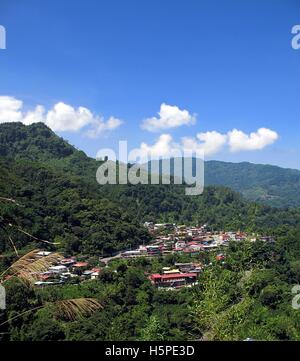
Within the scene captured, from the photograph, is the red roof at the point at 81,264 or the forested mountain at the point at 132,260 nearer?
the forested mountain at the point at 132,260

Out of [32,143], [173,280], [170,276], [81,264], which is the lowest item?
[173,280]

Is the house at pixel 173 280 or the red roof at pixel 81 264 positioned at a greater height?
the red roof at pixel 81 264

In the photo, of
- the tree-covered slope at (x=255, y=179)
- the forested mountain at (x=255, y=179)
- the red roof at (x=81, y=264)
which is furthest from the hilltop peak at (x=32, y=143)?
the tree-covered slope at (x=255, y=179)

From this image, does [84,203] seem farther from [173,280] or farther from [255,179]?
[255,179]

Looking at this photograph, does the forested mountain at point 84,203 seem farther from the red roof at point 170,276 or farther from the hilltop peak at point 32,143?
the red roof at point 170,276

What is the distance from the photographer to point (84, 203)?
A: 2317cm

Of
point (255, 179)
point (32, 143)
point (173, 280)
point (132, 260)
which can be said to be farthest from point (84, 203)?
point (255, 179)

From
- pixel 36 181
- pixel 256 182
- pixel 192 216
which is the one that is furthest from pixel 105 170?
pixel 256 182

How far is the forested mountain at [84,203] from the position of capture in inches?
804

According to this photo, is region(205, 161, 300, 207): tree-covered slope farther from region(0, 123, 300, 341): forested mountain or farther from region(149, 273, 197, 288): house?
region(149, 273, 197, 288): house

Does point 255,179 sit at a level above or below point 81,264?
above

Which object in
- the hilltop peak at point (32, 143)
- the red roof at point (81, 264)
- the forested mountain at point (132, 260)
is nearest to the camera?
the forested mountain at point (132, 260)
